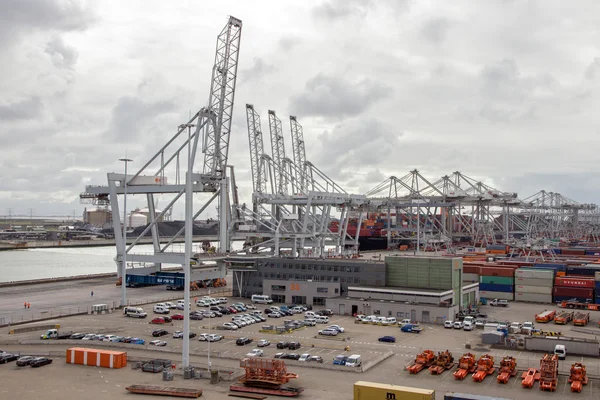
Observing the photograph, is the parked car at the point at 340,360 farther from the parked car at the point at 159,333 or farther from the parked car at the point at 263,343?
the parked car at the point at 159,333

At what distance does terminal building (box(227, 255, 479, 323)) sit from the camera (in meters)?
43.3

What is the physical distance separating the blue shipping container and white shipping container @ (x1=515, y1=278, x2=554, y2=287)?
77cm

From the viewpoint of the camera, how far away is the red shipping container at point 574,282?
5144 cm

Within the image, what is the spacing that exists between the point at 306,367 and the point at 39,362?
12.6 metres

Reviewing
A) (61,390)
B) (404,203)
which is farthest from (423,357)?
(404,203)

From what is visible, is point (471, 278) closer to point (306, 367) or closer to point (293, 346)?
point (293, 346)

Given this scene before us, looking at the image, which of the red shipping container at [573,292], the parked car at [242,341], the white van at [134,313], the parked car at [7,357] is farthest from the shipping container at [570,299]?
the parked car at [7,357]

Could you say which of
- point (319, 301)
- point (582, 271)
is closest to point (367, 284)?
point (319, 301)

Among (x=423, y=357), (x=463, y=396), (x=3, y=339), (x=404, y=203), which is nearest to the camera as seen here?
(x=463, y=396)

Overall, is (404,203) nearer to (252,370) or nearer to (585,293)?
(585,293)

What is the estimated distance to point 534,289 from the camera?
5375 centimetres

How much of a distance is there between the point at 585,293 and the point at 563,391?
98.9ft

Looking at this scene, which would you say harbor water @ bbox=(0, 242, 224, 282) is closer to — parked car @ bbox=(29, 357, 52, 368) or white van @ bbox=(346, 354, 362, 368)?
parked car @ bbox=(29, 357, 52, 368)

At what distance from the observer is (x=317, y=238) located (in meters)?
82.1
